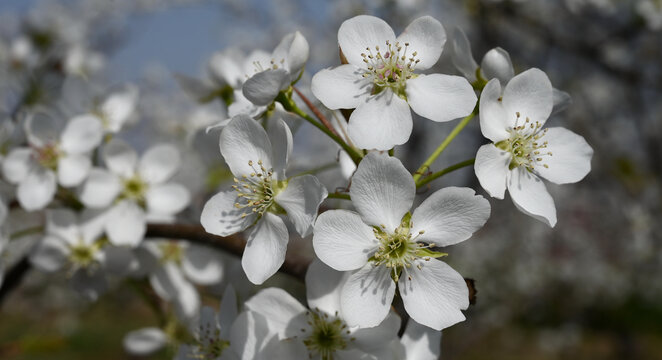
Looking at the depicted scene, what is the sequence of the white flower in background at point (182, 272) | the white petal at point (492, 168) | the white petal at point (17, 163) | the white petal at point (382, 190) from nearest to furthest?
the white petal at point (382, 190), the white petal at point (492, 168), the white petal at point (17, 163), the white flower in background at point (182, 272)

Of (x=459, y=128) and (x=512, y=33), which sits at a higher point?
(x=459, y=128)

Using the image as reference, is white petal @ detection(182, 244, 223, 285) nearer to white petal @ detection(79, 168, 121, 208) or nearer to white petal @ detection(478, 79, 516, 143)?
white petal @ detection(79, 168, 121, 208)

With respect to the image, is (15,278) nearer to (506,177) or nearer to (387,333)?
(387,333)

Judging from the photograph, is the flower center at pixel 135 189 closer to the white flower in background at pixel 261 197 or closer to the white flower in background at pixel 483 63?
the white flower in background at pixel 261 197

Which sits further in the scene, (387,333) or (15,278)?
(15,278)

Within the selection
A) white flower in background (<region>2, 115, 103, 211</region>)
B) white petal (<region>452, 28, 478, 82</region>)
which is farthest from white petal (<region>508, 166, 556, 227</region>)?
white flower in background (<region>2, 115, 103, 211</region>)

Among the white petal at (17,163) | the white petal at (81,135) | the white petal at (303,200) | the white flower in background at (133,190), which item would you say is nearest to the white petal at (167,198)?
the white flower in background at (133,190)

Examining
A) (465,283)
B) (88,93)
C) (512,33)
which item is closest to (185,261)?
(88,93)
